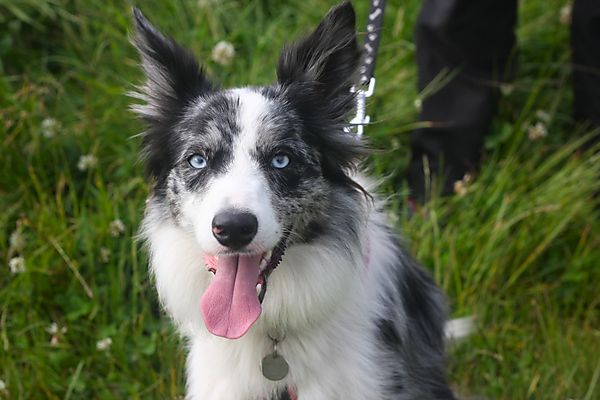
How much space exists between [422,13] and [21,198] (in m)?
2.22

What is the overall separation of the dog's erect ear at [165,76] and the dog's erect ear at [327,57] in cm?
29

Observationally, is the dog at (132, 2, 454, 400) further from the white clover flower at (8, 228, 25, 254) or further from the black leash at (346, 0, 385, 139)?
the white clover flower at (8, 228, 25, 254)

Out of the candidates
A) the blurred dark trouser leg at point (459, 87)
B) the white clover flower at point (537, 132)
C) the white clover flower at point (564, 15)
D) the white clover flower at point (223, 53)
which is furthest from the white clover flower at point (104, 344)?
the white clover flower at point (564, 15)

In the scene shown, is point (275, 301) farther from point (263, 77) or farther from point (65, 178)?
point (263, 77)

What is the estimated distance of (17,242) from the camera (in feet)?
12.4

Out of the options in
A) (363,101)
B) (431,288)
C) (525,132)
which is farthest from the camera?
(525,132)

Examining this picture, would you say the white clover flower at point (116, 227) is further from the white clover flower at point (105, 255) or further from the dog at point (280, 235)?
the dog at point (280, 235)

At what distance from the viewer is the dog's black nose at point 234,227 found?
2334mm

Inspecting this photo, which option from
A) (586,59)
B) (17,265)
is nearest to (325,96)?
(17,265)

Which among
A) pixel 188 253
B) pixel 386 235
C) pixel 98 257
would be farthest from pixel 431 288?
pixel 98 257

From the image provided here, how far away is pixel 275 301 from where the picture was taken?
2.71 m

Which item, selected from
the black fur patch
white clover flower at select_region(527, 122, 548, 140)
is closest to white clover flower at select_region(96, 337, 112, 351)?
the black fur patch

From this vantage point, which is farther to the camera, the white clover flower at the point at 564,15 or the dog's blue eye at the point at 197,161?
the white clover flower at the point at 564,15

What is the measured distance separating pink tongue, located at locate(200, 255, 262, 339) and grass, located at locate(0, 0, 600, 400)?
3.04 feet
